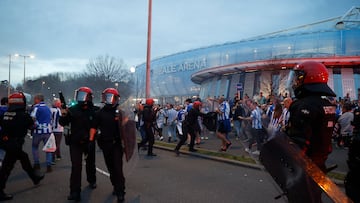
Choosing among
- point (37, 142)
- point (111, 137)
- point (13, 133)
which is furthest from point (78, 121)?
point (37, 142)

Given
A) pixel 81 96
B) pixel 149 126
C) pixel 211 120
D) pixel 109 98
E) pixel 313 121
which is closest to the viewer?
pixel 313 121

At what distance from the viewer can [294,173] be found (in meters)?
2.39

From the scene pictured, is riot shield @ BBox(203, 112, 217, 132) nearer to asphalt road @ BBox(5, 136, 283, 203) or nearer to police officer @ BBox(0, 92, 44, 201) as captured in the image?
asphalt road @ BBox(5, 136, 283, 203)

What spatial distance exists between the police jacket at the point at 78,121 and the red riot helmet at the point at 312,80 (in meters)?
3.79

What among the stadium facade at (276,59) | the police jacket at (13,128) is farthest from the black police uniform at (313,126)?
the stadium facade at (276,59)

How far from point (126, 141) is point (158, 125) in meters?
10.6

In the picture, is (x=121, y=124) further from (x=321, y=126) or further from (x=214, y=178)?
(x=321, y=126)

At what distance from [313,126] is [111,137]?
3597 millimetres

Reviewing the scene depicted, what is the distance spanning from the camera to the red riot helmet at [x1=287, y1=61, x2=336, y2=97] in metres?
2.91

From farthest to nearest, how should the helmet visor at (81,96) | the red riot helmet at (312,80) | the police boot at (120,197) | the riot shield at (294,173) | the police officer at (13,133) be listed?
1. the helmet visor at (81,96)
2. the police officer at (13,133)
3. the police boot at (120,197)
4. the red riot helmet at (312,80)
5. the riot shield at (294,173)

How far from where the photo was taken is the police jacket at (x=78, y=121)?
5.64 m

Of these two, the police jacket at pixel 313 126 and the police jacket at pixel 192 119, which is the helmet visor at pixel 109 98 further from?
the police jacket at pixel 192 119

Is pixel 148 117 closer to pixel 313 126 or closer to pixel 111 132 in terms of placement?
pixel 111 132

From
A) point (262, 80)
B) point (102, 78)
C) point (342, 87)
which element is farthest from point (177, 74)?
point (342, 87)
